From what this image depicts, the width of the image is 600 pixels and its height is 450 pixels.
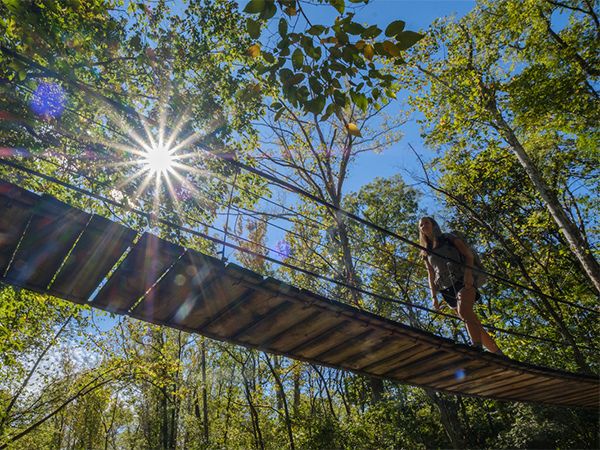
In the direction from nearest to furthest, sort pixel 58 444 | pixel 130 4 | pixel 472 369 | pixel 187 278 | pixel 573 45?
1. pixel 187 278
2. pixel 472 369
3. pixel 130 4
4. pixel 573 45
5. pixel 58 444

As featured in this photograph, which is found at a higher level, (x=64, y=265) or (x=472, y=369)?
(x=64, y=265)

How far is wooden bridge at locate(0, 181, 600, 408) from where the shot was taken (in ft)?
6.20

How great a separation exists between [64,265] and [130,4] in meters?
5.64

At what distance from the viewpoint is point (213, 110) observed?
20.4 feet

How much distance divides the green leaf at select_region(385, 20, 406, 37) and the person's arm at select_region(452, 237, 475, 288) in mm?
2574

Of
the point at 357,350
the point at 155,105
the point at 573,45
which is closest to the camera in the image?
the point at 357,350

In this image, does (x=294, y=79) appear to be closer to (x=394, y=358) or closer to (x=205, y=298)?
(x=205, y=298)

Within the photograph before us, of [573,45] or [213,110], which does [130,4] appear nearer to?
[213,110]

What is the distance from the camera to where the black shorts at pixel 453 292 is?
12.3ft

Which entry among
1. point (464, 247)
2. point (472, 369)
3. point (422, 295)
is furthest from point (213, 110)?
point (422, 295)

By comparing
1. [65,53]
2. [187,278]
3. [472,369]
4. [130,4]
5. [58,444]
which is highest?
[130,4]

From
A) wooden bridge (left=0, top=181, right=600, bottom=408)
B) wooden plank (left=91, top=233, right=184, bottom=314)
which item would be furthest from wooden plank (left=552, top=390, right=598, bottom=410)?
wooden plank (left=91, top=233, right=184, bottom=314)

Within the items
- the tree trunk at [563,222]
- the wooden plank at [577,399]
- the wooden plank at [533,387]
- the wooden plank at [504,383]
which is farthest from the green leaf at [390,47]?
the tree trunk at [563,222]

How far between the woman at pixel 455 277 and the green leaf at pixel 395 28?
228 centimetres
